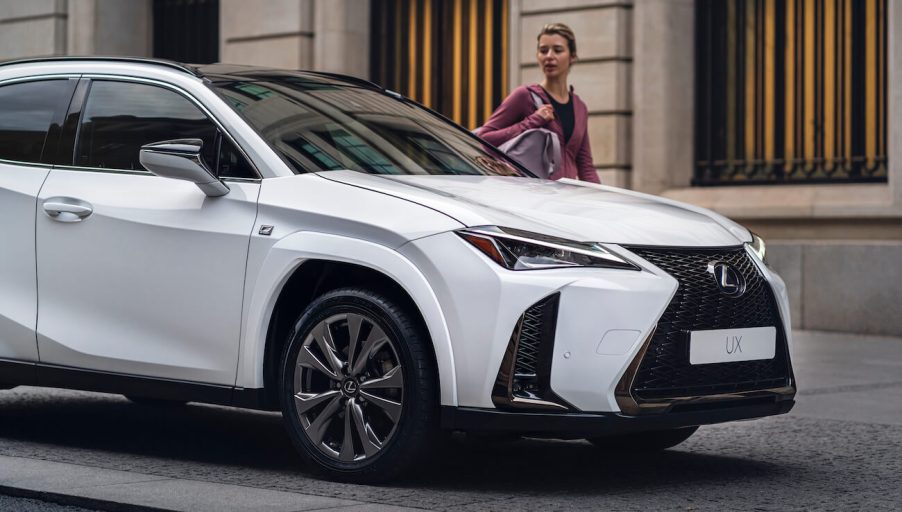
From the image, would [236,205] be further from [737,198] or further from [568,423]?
[737,198]

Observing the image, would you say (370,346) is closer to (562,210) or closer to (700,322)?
(562,210)

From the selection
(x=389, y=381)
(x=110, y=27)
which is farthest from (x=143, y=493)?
(x=110, y=27)

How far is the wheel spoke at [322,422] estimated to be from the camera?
5594 millimetres

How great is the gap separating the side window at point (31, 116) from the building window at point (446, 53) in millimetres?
8892

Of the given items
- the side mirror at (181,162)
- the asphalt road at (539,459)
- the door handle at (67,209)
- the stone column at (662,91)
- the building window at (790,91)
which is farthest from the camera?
the stone column at (662,91)

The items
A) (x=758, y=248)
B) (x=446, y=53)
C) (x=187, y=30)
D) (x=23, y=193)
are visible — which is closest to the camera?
(x=758, y=248)

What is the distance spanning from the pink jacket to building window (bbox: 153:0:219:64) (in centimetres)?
966

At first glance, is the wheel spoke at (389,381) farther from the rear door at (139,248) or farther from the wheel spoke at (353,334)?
the rear door at (139,248)

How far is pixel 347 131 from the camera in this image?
20.5 feet

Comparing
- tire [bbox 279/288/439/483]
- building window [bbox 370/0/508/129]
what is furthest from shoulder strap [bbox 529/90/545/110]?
building window [bbox 370/0/508/129]

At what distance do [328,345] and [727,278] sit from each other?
140cm

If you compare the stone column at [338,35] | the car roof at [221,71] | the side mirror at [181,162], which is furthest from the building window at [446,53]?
the side mirror at [181,162]

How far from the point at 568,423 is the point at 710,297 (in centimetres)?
68

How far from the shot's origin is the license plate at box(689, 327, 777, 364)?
5379 mm
